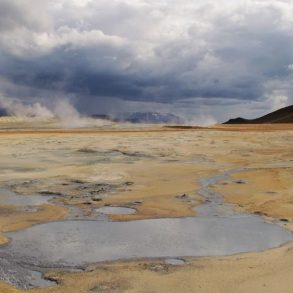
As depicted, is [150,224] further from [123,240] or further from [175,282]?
[175,282]

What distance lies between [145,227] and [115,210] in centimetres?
179

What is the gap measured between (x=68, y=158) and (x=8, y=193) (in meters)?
8.95

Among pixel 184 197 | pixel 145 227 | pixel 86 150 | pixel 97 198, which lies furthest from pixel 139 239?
pixel 86 150

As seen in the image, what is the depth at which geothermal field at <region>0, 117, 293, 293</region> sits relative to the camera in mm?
7051

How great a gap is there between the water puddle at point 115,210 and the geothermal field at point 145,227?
0.02 m

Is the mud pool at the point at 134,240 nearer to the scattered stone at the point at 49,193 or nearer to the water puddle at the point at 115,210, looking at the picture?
the water puddle at the point at 115,210

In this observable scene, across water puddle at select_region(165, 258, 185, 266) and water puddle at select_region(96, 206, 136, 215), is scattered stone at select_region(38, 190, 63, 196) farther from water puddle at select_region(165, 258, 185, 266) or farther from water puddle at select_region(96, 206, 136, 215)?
water puddle at select_region(165, 258, 185, 266)

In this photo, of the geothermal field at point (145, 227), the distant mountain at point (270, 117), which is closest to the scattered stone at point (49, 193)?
the geothermal field at point (145, 227)

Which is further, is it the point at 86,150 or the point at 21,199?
the point at 86,150

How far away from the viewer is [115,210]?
1171 centimetres

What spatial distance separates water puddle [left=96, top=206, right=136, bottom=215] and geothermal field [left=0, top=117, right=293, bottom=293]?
0.08 ft

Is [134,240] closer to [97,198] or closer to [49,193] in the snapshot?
[97,198]

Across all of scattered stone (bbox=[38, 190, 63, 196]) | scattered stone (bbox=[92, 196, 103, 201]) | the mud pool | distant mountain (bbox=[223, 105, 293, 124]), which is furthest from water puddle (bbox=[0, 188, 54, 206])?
distant mountain (bbox=[223, 105, 293, 124])

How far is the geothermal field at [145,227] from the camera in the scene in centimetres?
705
